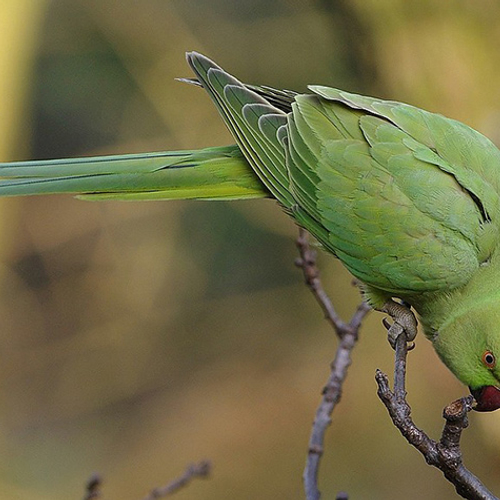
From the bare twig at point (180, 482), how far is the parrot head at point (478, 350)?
998mm

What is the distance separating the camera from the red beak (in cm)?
256

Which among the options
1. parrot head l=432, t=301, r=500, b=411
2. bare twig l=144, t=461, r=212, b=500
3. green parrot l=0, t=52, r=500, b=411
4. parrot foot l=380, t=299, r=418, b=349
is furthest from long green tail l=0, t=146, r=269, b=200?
bare twig l=144, t=461, r=212, b=500

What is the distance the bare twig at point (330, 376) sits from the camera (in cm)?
231

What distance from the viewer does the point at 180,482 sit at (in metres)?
2.66

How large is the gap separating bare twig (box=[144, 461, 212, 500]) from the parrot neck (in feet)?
3.28

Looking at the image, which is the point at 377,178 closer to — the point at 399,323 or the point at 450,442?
the point at 399,323

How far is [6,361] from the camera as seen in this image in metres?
7.51

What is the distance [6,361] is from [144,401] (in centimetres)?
139

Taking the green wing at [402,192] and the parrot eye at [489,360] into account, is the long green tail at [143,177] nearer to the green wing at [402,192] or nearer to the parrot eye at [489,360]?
the green wing at [402,192]

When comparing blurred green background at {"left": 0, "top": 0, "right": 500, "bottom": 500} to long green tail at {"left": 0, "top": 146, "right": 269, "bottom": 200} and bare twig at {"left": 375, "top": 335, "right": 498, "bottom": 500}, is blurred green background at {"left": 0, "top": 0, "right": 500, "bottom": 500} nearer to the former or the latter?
long green tail at {"left": 0, "top": 146, "right": 269, "bottom": 200}

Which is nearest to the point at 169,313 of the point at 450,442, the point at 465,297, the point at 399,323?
the point at 399,323

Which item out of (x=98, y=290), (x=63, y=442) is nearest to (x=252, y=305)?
(x=98, y=290)

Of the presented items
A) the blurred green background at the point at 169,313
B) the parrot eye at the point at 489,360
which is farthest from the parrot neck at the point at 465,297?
the blurred green background at the point at 169,313

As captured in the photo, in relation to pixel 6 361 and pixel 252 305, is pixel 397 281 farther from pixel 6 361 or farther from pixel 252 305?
pixel 6 361
